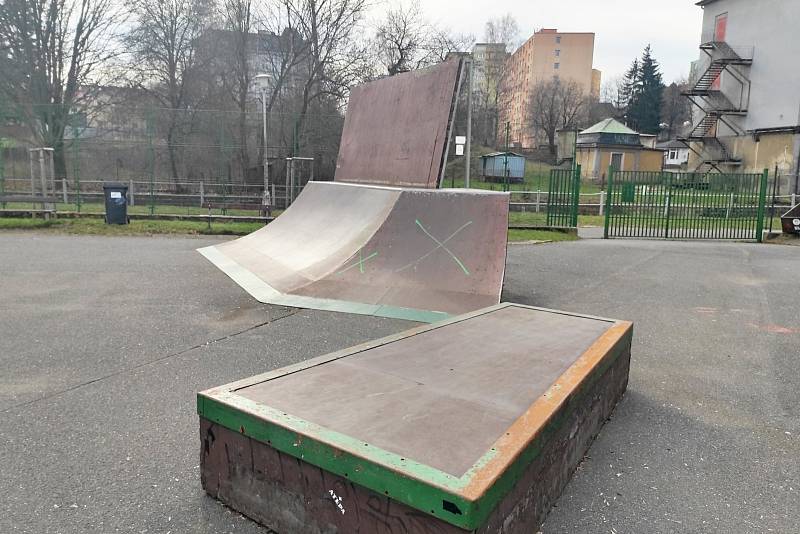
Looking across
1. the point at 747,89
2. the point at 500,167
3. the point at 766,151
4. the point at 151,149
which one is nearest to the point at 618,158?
the point at 747,89

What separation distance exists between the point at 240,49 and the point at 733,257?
25.7m

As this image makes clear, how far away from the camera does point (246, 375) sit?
443 cm

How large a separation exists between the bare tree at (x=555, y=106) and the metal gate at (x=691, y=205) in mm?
54342

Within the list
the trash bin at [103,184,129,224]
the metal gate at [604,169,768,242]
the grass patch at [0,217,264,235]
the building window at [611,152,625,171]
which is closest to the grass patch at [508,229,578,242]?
the metal gate at [604,169,768,242]

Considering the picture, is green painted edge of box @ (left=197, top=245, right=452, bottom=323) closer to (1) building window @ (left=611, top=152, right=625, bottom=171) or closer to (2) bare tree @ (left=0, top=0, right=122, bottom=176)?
(2) bare tree @ (left=0, top=0, right=122, bottom=176)

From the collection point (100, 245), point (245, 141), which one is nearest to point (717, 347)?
point (100, 245)

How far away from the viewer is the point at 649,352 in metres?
5.40

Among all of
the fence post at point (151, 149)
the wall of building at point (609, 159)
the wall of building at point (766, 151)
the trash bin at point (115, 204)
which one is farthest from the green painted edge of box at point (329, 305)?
the wall of building at point (609, 159)

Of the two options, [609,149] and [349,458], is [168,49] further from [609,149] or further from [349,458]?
[609,149]

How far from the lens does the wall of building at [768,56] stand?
33062mm

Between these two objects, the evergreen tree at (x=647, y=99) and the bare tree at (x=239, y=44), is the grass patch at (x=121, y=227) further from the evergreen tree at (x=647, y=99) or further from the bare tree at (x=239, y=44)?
the evergreen tree at (x=647, y=99)

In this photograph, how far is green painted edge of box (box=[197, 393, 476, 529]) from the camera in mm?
1956

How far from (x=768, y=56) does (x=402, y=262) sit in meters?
37.2

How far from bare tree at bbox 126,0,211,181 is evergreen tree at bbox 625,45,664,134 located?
6011 centimetres
